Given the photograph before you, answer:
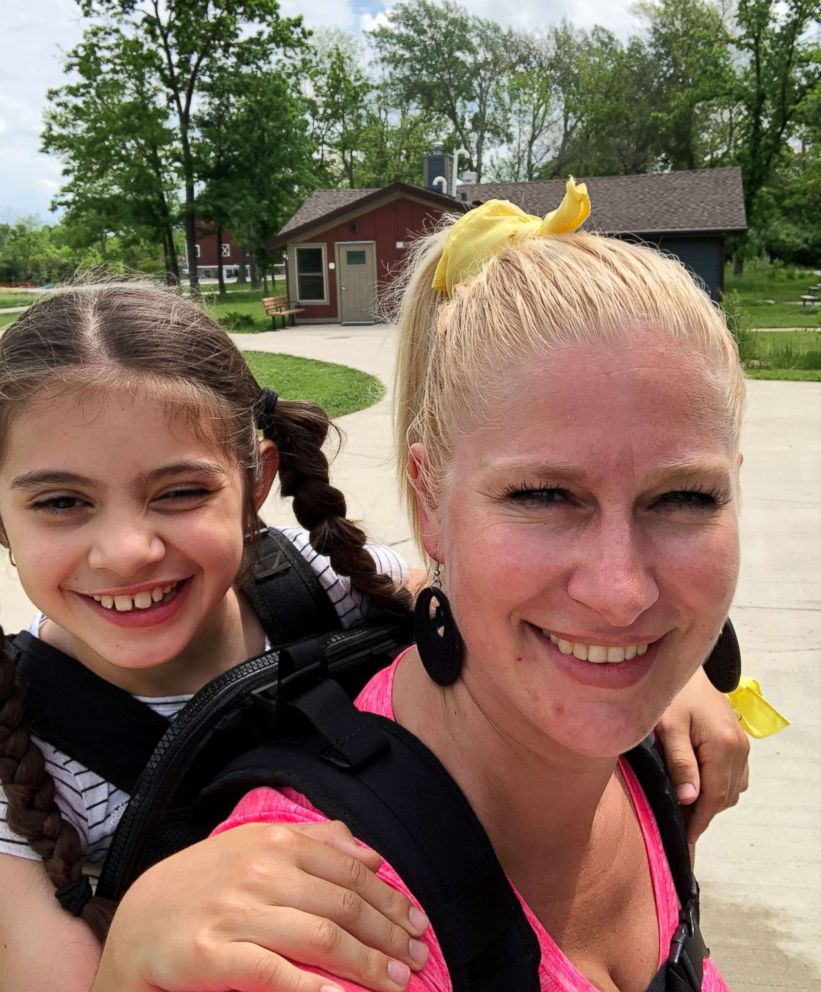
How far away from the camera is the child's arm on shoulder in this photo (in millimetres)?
1404

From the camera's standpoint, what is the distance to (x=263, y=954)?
955 millimetres

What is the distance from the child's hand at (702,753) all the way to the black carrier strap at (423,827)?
2.16 feet

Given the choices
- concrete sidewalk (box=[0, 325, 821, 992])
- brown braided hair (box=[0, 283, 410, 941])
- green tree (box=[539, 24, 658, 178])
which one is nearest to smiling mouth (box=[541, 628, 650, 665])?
brown braided hair (box=[0, 283, 410, 941])

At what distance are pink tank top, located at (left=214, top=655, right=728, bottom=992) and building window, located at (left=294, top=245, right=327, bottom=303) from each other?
2503 cm

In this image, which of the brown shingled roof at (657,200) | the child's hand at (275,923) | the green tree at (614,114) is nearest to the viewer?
the child's hand at (275,923)

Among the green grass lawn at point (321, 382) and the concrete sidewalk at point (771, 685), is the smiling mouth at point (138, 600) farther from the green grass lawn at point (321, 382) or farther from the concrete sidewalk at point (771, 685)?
the green grass lawn at point (321, 382)

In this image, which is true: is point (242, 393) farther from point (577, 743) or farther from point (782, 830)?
point (782, 830)

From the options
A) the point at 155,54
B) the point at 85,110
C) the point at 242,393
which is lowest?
the point at 242,393

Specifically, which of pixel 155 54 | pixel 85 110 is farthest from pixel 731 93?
pixel 85 110

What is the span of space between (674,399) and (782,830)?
2.41 meters

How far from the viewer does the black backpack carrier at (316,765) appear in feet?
3.51

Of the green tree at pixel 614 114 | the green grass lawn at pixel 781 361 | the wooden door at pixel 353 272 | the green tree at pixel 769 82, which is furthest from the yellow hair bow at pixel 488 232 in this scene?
the green tree at pixel 614 114

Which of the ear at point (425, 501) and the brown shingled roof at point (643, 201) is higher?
the brown shingled roof at point (643, 201)

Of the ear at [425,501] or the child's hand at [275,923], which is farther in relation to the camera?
the ear at [425,501]
